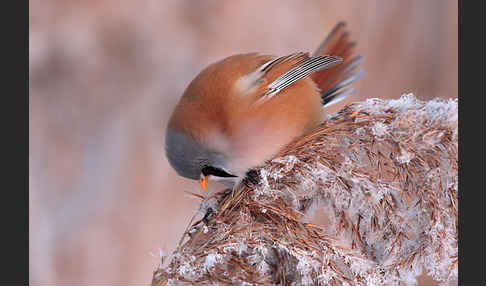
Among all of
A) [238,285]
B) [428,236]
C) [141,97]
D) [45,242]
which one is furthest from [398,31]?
[45,242]

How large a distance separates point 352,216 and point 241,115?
50cm

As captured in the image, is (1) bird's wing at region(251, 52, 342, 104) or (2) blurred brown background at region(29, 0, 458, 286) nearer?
(1) bird's wing at region(251, 52, 342, 104)

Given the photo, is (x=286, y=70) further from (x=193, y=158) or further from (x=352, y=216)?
(x=352, y=216)

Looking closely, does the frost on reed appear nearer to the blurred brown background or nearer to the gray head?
the gray head

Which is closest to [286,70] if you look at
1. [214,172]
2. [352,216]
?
[214,172]

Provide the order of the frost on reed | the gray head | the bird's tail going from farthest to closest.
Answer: the bird's tail, the gray head, the frost on reed

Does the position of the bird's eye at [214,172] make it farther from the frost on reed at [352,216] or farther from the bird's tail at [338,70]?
the bird's tail at [338,70]

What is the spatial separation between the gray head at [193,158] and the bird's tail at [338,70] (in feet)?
2.00

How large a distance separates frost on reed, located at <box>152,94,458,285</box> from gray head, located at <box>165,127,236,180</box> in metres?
0.22

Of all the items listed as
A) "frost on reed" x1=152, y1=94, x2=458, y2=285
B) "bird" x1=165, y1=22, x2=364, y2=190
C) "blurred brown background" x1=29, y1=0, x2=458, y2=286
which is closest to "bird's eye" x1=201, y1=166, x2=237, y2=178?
"bird" x1=165, y1=22, x2=364, y2=190

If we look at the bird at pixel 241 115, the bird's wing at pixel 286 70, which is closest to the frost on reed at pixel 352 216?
the bird at pixel 241 115

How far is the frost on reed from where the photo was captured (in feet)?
3.35

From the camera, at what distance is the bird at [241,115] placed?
1.36m

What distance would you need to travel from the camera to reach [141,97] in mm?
2018
